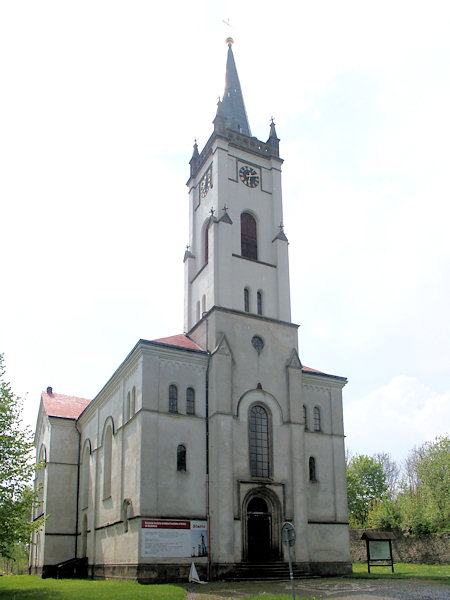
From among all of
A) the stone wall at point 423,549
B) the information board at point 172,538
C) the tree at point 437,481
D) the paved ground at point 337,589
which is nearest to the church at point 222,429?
the information board at point 172,538

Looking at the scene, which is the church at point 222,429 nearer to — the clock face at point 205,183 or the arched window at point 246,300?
the arched window at point 246,300

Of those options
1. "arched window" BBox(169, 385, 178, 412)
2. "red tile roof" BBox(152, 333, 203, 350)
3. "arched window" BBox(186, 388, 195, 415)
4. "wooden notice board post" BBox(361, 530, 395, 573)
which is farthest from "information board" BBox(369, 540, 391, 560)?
"red tile roof" BBox(152, 333, 203, 350)

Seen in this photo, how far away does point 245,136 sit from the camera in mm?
41938

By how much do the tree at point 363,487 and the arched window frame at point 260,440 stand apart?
47.5m

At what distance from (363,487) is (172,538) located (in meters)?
55.8

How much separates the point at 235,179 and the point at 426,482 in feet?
106

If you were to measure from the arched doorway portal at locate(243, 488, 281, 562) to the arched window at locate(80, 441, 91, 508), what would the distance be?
15.7 m

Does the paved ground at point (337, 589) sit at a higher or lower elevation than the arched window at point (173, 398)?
lower

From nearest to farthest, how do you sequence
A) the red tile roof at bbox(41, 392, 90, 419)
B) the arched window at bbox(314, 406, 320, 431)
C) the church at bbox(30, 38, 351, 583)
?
the church at bbox(30, 38, 351, 583), the arched window at bbox(314, 406, 320, 431), the red tile roof at bbox(41, 392, 90, 419)

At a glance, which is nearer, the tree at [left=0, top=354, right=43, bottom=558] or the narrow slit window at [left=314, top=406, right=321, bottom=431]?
the tree at [left=0, top=354, right=43, bottom=558]

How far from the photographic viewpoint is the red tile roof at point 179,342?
34484mm

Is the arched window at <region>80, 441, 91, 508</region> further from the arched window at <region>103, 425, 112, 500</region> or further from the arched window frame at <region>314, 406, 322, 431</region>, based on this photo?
the arched window frame at <region>314, 406, 322, 431</region>

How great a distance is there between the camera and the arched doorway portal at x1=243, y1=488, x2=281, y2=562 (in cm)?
3153

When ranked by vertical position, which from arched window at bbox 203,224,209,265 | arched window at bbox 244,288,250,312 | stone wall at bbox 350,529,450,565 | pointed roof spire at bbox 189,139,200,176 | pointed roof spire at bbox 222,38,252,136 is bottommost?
stone wall at bbox 350,529,450,565
